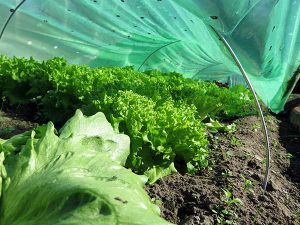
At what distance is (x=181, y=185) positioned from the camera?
368 cm

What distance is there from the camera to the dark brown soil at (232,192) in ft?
10.8

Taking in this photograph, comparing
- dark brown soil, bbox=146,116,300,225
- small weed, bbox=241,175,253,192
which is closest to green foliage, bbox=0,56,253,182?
dark brown soil, bbox=146,116,300,225

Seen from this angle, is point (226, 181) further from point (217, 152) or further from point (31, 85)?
point (31, 85)

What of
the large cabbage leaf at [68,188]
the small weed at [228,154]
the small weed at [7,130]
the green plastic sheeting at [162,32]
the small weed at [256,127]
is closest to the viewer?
the large cabbage leaf at [68,188]

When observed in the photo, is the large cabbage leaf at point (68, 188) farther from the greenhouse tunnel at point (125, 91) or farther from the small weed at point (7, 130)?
the small weed at point (7, 130)

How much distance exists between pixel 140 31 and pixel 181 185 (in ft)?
17.1

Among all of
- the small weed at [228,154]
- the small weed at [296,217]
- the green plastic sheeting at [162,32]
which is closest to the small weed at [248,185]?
the small weed at [296,217]

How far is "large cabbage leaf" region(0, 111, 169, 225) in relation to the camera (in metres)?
1.62

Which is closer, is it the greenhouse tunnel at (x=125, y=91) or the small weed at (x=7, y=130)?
the greenhouse tunnel at (x=125, y=91)

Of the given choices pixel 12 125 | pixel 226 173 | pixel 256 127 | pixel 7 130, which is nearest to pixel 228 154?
pixel 226 173

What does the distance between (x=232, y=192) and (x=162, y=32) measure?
17.5ft

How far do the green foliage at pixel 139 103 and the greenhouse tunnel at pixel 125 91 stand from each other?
0.02 meters

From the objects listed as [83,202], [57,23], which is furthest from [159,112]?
[57,23]

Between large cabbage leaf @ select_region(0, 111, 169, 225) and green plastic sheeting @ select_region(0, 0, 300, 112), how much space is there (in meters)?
Result: 3.12
